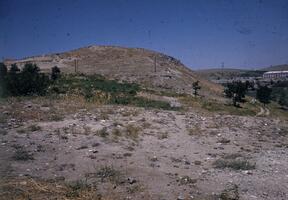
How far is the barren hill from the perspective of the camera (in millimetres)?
42562

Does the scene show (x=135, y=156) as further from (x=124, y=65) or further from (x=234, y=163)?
(x=124, y=65)

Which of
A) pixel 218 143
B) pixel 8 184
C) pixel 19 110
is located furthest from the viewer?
pixel 19 110

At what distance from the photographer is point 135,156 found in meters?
11.0

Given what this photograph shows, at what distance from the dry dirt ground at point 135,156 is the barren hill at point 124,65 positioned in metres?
22.8

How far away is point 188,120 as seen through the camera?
17844mm

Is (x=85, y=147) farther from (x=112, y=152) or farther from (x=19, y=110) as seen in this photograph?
(x=19, y=110)

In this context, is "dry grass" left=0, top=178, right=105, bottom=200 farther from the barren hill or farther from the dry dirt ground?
the barren hill

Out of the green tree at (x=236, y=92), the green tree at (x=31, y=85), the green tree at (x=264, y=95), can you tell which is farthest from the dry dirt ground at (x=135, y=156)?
the green tree at (x=264, y=95)

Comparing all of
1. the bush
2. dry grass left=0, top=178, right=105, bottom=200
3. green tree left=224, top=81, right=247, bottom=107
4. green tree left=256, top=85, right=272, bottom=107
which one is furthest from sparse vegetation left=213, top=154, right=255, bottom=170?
green tree left=256, top=85, right=272, bottom=107

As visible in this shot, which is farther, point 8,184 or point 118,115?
point 118,115

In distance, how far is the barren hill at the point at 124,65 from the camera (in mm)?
42562

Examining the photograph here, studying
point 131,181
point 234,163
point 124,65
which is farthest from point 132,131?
point 124,65

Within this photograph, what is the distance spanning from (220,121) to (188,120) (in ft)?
5.07

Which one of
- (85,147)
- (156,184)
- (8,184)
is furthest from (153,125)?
(8,184)
